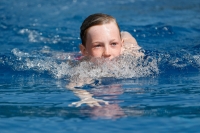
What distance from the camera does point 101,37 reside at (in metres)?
5.00

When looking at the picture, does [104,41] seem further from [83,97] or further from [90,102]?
[90,102]

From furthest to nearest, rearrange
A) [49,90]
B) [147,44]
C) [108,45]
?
[147,44]
[108,45]
[49,90]

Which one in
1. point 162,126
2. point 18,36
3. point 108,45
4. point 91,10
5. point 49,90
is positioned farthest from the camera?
point 91,10

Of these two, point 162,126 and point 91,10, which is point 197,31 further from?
point 162,126

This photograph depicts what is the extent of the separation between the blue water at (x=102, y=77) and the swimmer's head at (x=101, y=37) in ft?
0.61

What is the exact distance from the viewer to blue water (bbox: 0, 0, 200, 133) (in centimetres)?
329

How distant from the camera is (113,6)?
36.9ft

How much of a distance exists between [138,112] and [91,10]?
24.2 feet

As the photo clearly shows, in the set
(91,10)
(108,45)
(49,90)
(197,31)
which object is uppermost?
(91,10)

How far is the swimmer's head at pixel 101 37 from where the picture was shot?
16.4 ft

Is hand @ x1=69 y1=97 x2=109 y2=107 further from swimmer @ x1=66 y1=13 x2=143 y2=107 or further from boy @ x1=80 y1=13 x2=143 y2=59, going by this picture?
boy @ x1=80 y1=13 x2=143 y2=59

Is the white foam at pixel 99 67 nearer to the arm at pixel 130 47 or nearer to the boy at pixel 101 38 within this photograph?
the boy at pixel 101 38

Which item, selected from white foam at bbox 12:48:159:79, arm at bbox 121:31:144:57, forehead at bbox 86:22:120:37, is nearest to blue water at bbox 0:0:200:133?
white foam at bbox 12:48:159:79

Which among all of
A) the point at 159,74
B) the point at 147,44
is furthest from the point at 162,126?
the point at 147,44
